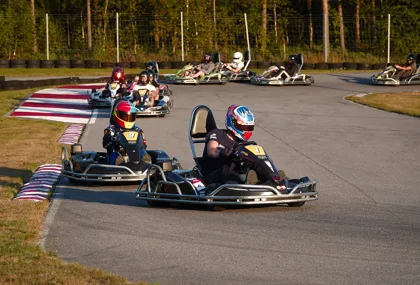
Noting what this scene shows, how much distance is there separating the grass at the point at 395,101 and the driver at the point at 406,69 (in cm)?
249

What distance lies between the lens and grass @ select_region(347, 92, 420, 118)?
1958 cm

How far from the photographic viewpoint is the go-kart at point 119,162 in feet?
33.2

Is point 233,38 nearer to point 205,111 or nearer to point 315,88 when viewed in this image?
point 315,88

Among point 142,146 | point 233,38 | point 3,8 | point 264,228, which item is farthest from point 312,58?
point 264,228

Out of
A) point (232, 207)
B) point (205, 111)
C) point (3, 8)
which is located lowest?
point (232, 207)

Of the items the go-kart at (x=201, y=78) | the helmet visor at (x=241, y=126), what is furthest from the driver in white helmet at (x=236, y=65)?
the helmet visor at (x=241, y=126)

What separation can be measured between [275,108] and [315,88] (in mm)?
5330

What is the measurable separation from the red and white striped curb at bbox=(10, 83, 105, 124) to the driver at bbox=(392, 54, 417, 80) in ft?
28.5

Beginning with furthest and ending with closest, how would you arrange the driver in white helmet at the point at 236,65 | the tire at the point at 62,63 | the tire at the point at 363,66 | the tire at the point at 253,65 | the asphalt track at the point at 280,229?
the tire at the point at 62,63, the tire at the point at 363,66, the tire at the point at 253,65, the driver in white helmet at the point at 236,65, the asphalt track at the point at 280,229

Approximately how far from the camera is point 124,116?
11156 mm

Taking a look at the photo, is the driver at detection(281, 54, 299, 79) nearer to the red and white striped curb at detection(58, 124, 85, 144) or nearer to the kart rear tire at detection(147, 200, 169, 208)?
the red and white striped curb at detection(58, 124, 85, 144)

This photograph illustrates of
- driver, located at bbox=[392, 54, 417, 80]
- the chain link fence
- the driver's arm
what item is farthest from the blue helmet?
the chain link fence

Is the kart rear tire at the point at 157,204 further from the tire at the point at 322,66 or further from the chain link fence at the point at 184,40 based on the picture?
the chain link fence at the point at 184,40

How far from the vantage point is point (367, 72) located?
31.7 meters
